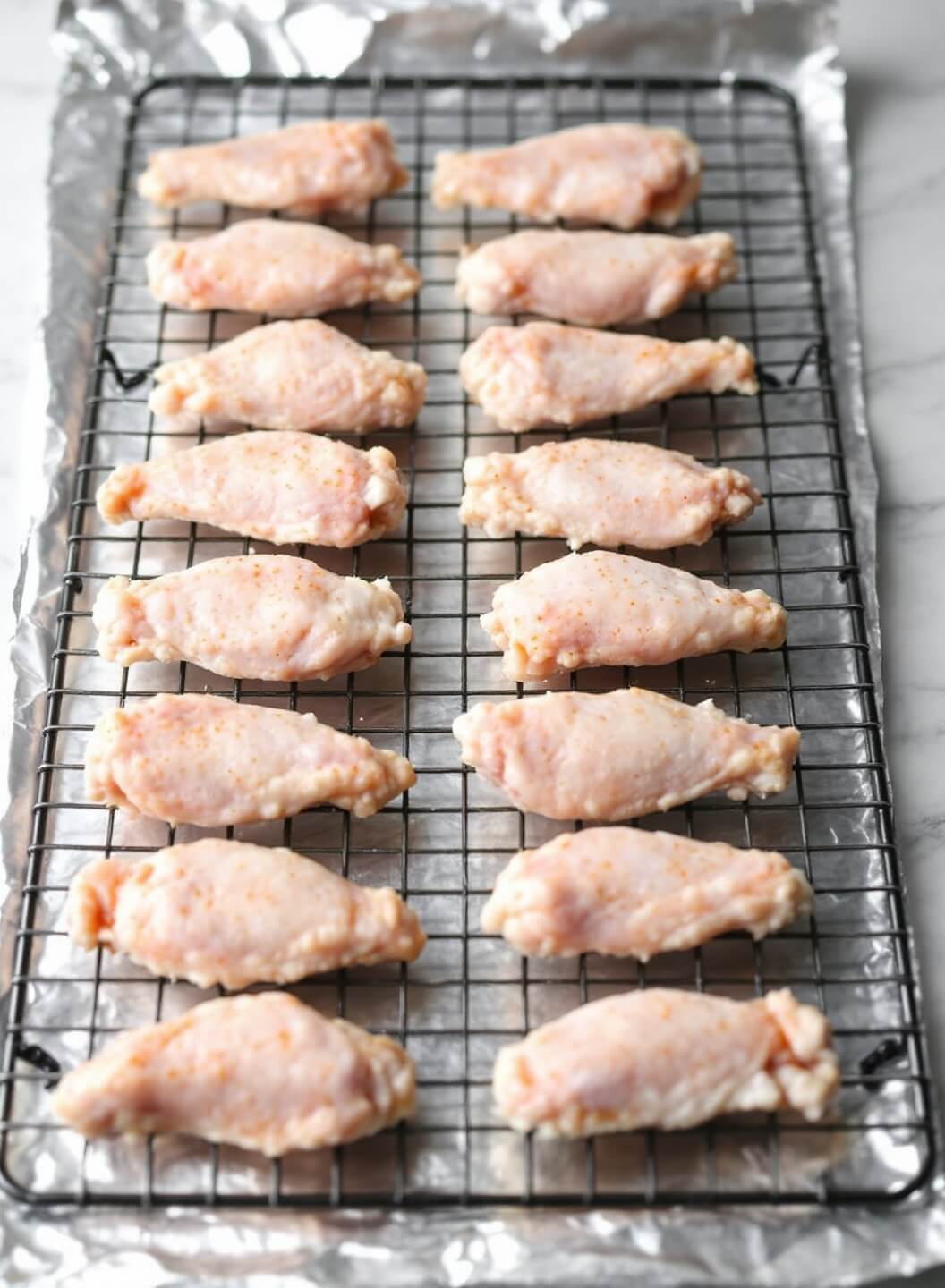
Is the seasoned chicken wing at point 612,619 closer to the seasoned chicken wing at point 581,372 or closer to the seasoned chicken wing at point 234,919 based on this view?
the seasoned chicken wing at point 581,372

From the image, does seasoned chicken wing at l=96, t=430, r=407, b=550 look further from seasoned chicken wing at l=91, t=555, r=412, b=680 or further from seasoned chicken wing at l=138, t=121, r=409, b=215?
seasoned chicken wing at l=138, t=121, r=409, b=215

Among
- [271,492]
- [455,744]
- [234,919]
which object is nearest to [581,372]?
[271,492]

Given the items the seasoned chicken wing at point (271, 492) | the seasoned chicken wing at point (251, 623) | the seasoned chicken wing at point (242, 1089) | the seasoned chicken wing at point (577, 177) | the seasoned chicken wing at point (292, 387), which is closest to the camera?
the seasoned chicken wing at point (242, 1089)

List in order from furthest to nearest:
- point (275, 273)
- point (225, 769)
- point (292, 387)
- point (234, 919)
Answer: point (275, 273)
point (292, 387)
point (225, 769)
point (234, 919)

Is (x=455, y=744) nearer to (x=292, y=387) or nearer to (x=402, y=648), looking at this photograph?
(x=402, y=648)

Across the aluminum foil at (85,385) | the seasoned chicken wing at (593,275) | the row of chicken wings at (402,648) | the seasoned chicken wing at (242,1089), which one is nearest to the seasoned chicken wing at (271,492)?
the row of chicken wings at (402,648)

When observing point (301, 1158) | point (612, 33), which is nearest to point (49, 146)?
point (612, 33)
